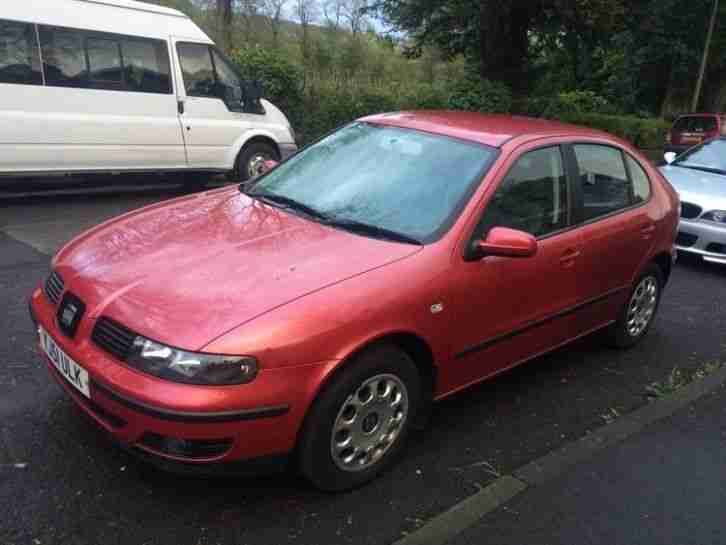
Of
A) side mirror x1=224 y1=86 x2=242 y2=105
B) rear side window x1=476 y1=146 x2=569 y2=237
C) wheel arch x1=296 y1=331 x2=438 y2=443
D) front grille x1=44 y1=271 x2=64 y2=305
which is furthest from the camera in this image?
side mirror x1=224 y1=86 x2=242 y2=105

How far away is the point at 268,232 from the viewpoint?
343 centimetres

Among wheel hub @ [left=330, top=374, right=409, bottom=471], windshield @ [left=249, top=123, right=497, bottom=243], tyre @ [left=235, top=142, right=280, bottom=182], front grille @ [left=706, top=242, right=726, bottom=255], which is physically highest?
windshield @ [left=249, top=123, right=497, bottom=243]

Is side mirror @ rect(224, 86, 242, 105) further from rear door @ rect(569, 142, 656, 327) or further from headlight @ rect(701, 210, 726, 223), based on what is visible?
rear door @ rect(569, 142, 656, 327)

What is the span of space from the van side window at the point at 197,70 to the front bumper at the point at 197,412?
7.03m

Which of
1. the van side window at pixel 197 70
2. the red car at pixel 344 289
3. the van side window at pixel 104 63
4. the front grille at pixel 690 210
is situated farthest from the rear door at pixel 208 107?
the front grille at pixel 690 210

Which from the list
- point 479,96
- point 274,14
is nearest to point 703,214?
point 479,96

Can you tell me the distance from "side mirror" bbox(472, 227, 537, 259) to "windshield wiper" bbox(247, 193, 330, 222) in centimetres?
82

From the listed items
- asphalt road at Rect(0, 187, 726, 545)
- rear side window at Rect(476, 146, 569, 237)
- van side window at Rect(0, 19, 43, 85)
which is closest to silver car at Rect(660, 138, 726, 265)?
asphalt road at Rect(0, 187, 726, 545)

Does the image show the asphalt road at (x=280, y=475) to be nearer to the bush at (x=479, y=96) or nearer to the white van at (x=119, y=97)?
the white van at (x=119, y=97)

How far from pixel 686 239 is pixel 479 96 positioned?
32.0 ft

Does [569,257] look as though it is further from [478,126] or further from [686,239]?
[686,239]

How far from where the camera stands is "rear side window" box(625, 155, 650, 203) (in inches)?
189

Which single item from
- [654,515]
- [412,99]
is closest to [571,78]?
[412,99]

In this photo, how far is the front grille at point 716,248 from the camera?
7332mm
